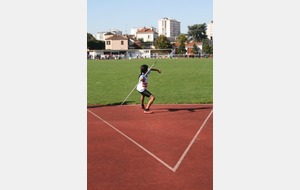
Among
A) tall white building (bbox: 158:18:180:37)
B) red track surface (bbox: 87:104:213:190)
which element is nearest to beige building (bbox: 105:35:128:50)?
red track surface (bbox: 87:104:213:190)

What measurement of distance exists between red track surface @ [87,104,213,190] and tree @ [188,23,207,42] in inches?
2816

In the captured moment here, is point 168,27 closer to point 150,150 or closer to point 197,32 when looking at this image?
point 197,32

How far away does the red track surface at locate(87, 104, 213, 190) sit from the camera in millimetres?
4789

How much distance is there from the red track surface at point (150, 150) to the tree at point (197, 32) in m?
71.5

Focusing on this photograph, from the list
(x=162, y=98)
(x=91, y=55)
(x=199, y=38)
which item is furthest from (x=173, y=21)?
(x=162, y=98)

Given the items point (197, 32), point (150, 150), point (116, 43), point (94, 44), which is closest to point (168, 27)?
point (197, 32)

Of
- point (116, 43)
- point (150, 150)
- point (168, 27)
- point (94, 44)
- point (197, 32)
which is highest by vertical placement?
point (168, 27)

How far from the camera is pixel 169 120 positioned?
8539mm

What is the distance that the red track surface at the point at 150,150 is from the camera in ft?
15.7

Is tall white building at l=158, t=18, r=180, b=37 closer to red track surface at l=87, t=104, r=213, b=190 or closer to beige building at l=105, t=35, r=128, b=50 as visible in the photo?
beige building at l=105, t=35, r=128, b=50

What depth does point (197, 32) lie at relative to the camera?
7969 cm

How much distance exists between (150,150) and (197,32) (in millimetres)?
75792
